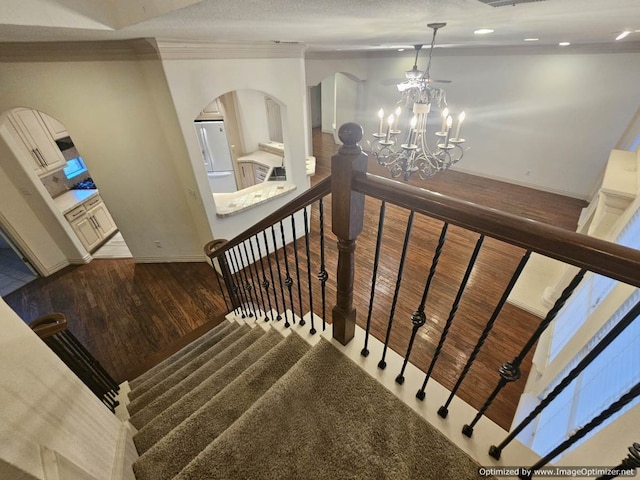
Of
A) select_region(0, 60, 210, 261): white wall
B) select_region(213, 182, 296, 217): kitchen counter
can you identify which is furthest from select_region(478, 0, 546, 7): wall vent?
select_region(213, 182, 296, 217): kitchen counter

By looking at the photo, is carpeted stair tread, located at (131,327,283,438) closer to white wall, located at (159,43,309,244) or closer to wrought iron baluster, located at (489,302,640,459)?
wrought iron baluster, located at (489,302,640,459)

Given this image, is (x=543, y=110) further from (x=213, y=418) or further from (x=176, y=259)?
(x=176, y=259)

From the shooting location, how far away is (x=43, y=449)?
0.79m

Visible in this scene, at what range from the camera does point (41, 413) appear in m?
0.88

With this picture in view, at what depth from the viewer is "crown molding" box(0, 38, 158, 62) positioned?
2.56 m

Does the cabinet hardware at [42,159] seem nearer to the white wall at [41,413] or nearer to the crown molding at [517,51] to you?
the white wall at [41,413]

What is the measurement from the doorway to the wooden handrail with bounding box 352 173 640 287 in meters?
5.41

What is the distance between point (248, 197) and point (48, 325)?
2665mm

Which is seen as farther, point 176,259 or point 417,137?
point 176,259

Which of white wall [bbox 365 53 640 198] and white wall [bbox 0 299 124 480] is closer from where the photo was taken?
white wall [bbox 0 299 124 480]

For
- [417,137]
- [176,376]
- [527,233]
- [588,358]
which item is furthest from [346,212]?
[417,137]

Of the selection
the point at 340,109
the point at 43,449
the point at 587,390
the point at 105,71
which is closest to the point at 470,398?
the point at 587,390

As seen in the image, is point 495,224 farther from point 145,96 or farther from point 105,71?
point 105,71

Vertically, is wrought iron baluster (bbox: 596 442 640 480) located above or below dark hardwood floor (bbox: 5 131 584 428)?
above
